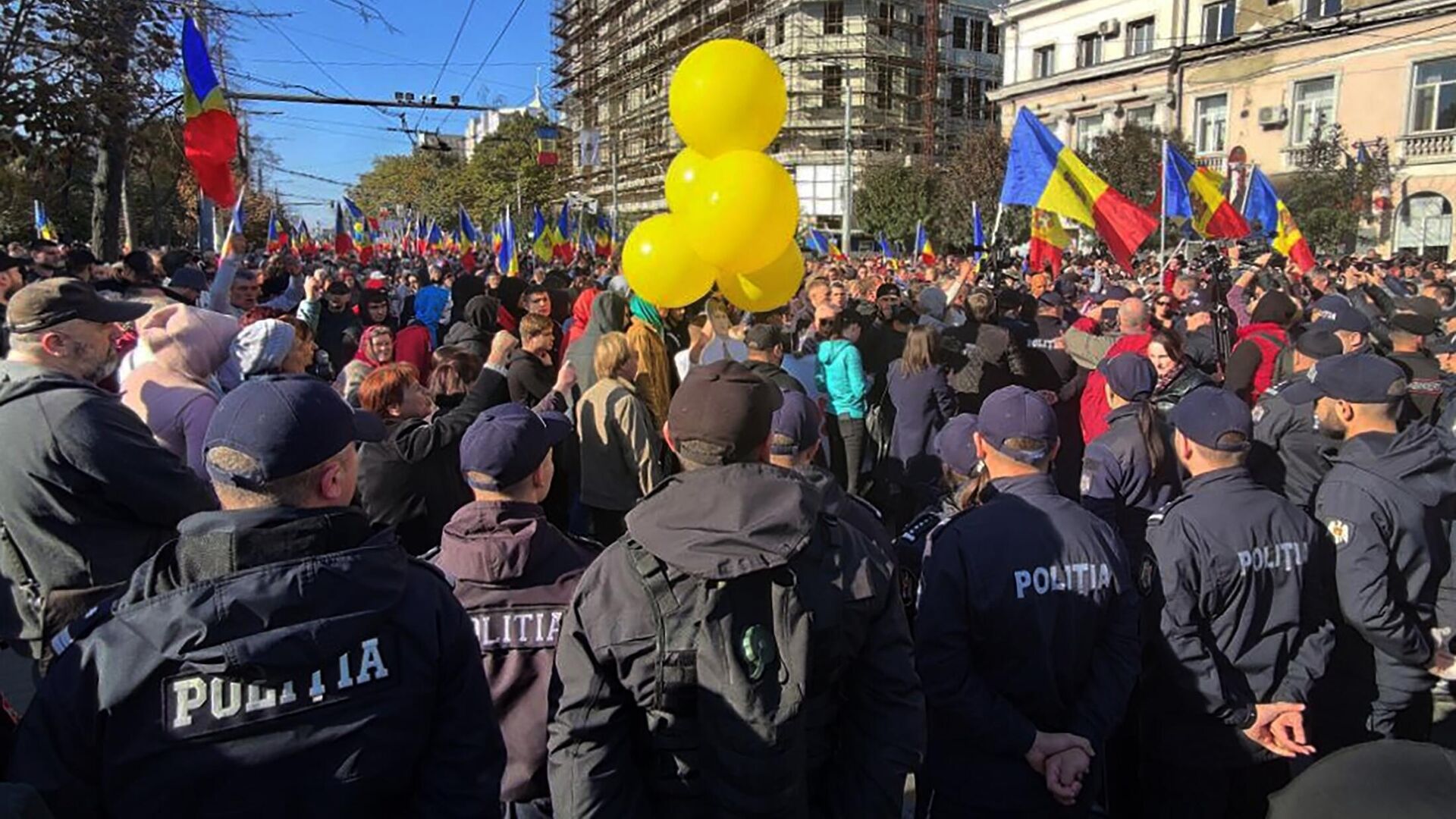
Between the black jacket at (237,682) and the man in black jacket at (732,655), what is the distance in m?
0.44

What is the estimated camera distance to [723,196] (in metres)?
4.53

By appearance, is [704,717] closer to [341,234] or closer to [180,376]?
[180,376]

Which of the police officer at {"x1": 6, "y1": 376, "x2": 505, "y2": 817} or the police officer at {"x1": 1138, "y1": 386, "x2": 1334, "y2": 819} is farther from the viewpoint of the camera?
the police officer at {"x1": 1138, "y1": 386, "x2": 1334, "y2": 819}

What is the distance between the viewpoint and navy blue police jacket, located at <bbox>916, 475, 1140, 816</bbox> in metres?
2.65

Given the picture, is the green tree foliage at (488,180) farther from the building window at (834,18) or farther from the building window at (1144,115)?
the building window at (1144,115)

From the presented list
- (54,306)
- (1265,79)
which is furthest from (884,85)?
(54,306)

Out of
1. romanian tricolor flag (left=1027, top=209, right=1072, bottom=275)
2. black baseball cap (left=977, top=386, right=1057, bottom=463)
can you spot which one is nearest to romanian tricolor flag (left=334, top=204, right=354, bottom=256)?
romanian tricolor flag (left=1027, top=209, right=1072, bottom=275)

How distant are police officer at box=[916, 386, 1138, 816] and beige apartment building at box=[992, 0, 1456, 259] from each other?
35713 millimetres

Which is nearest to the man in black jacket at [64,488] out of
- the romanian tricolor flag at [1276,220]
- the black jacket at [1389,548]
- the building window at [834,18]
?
the black jacket at [1389,548]

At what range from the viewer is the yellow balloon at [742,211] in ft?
14.8

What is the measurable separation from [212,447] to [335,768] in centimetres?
69

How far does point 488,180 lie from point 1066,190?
49.9 metres

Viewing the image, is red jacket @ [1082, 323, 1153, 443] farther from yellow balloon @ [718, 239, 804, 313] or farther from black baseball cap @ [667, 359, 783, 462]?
black baseball cap @ [667, 359, 783, 462]

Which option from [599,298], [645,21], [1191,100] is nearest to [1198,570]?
[599,298]
